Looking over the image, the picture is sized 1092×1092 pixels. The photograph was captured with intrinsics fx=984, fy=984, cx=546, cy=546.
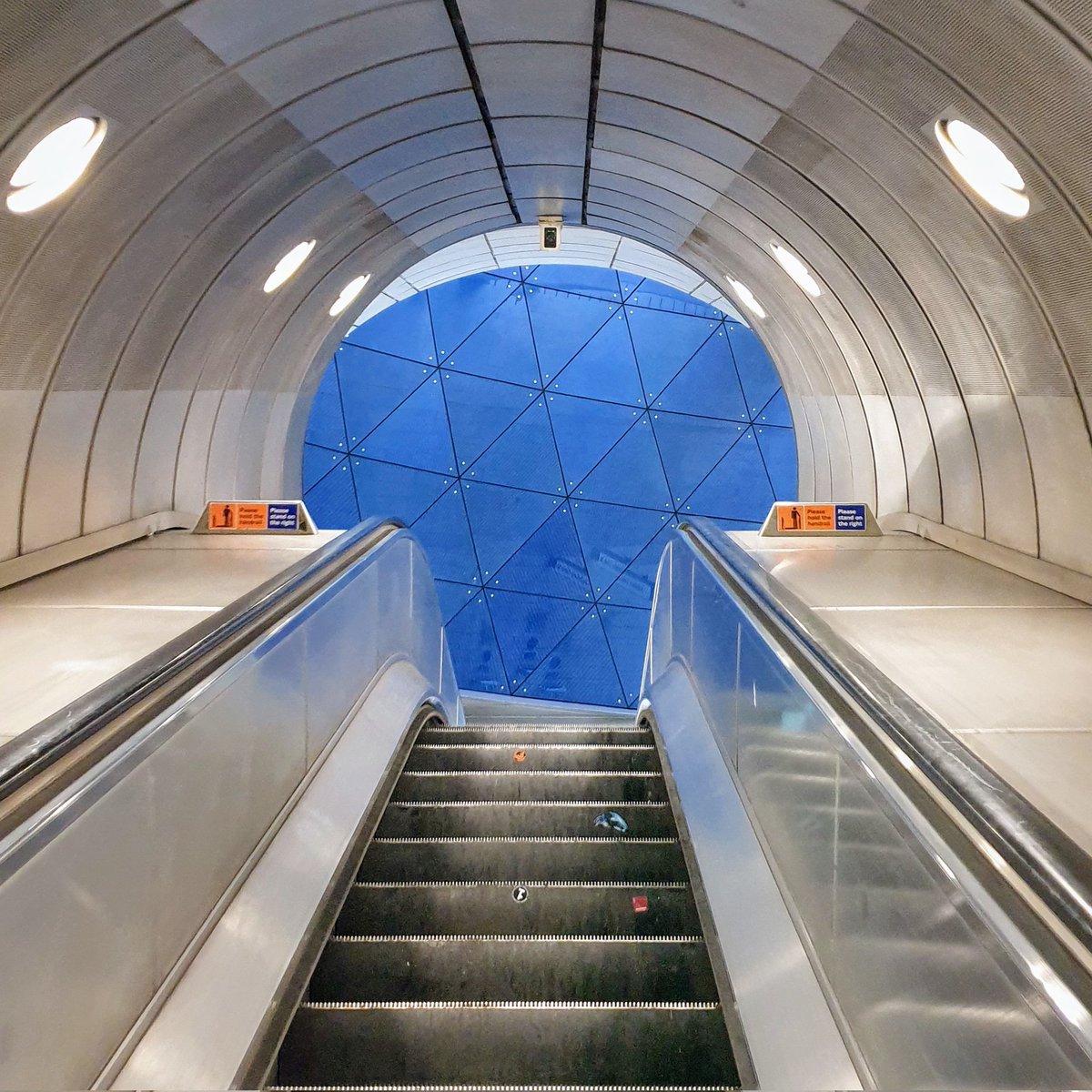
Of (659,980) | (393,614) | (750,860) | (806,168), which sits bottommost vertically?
(659,980)

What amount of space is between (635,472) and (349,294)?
355 inches

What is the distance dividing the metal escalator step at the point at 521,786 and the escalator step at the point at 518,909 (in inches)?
53.1

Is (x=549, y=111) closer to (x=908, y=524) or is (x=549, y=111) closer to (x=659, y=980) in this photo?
(x=908, y=524)

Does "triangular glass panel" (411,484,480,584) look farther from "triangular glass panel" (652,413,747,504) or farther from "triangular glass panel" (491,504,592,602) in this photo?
"triangular glass panel" (652,413,747,504)

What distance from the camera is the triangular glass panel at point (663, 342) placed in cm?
1778

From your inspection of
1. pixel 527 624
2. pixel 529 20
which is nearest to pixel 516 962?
pixel 529 20

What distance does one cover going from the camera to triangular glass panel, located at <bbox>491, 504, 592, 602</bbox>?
1747 cm

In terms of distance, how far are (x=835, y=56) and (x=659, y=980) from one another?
371 centimetres

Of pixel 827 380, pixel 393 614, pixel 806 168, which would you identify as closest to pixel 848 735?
pixel 806 168

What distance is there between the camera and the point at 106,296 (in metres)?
5.20

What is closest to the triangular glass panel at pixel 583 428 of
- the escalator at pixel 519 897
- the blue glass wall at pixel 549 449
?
the blue glass wall at pixel 549 449

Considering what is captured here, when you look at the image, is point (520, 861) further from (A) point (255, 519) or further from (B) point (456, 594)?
(B) point (456, 594)

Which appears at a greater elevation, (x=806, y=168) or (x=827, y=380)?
(x=806, y=168)

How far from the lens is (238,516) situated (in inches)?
291
